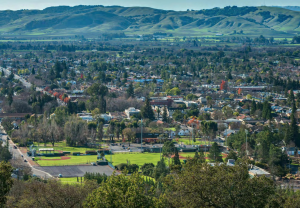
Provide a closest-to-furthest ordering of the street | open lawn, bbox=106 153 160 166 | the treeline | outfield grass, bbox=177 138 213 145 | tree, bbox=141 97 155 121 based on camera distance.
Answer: the treeline < the street < open lawn, bbox=106 153 160 166 < outfield grass, bbox=177 138 213 145 < tree, bbox=141 97 155 121

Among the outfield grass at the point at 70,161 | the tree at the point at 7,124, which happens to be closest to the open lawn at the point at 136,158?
the outfield grass at the point at 70,161

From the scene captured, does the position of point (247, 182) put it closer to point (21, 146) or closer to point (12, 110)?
point (21, 146)

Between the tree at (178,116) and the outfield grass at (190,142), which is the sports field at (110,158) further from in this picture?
the tree at (178,116)

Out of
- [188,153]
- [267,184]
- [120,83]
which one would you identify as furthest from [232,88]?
[267,184]

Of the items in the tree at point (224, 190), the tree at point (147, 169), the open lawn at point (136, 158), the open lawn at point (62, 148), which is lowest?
the open lawn at point (62, 148)

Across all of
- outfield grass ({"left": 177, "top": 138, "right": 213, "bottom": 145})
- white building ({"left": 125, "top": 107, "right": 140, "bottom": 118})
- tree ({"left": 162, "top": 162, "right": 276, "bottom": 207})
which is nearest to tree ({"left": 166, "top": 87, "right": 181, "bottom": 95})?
white building ({"left": 125, "top": 107, "right": 140, "bottom": 118})

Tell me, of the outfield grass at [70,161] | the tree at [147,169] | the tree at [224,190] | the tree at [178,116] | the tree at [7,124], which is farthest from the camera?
the tree at [178,116]

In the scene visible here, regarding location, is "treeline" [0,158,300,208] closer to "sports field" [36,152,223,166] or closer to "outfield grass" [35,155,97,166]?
"outfield grass" [35,155,97,166]

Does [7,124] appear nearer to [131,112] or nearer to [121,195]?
[131,112]
